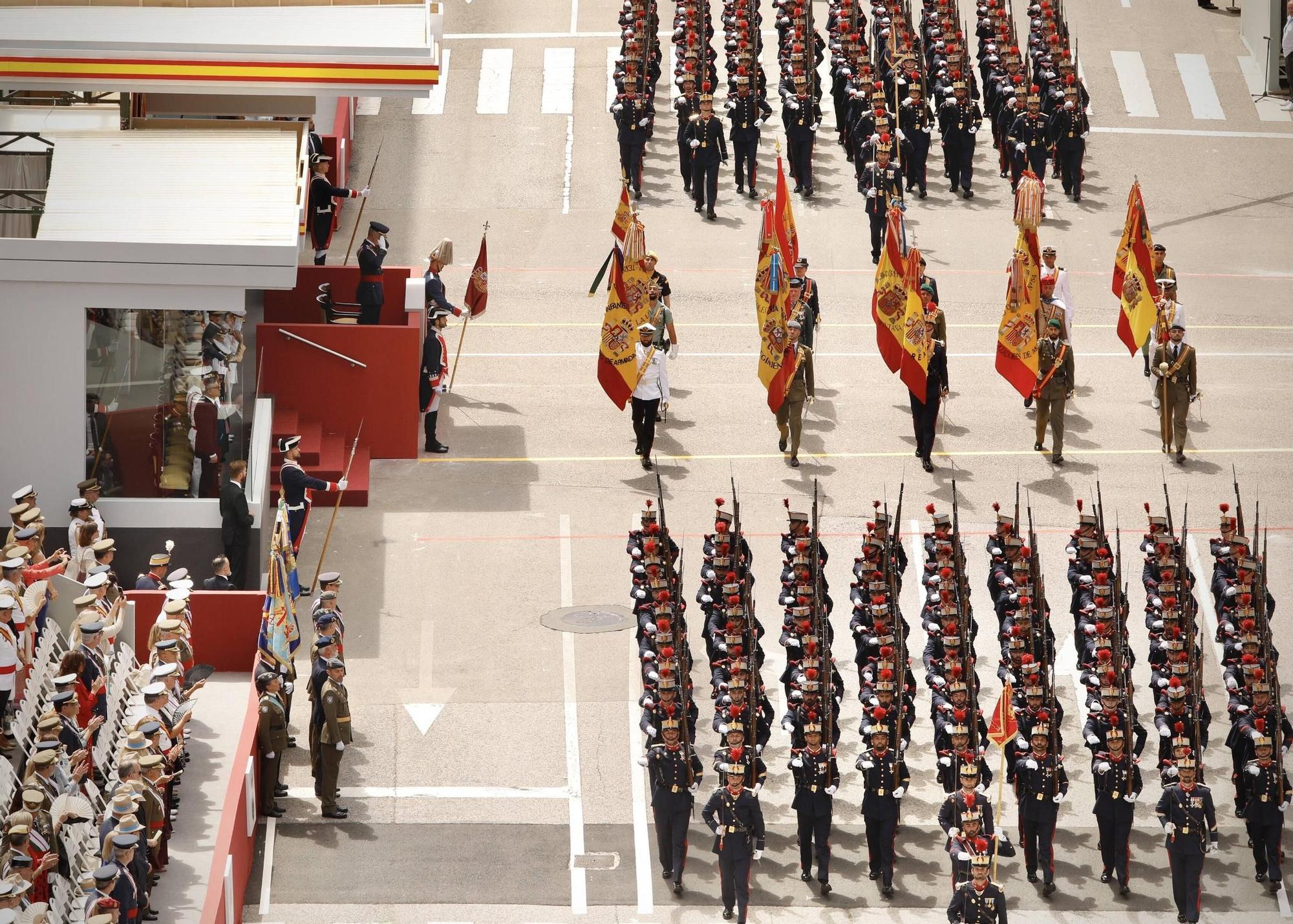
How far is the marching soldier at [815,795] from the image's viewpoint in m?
19.7

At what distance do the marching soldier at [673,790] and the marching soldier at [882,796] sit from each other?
1.48 meters

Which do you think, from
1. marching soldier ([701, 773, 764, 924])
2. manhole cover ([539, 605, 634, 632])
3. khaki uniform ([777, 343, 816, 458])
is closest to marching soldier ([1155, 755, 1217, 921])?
marching soldier ([701, 773, 764, 924])

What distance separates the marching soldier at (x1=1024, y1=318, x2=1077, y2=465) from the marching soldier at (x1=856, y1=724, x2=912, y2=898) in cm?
821

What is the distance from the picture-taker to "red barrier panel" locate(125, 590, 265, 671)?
70.1 ft

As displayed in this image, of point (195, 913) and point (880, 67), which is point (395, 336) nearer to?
point (195, 913)

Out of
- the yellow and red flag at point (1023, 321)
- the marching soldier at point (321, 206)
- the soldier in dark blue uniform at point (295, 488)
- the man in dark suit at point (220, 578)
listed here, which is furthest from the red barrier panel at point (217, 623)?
the yellow and red flag at point (1023, 321)

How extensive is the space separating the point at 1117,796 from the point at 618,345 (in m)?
9.42

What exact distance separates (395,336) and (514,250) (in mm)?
7131

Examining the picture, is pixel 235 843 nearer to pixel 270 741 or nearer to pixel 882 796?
pixel 270 741

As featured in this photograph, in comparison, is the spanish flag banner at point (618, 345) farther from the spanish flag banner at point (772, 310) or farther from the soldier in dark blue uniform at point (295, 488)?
the soldier in dark blue uniform at point (295, 488)

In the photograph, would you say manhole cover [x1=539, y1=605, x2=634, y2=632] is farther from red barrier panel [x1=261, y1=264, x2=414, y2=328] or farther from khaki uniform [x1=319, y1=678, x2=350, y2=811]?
red barrier panel [x1=261, y1=264, x2=414, y2=328]

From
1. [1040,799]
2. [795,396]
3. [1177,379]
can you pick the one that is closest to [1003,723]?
[1040,799]

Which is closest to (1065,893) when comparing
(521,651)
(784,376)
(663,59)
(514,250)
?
(521,651)

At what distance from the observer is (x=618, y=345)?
26969 mm
